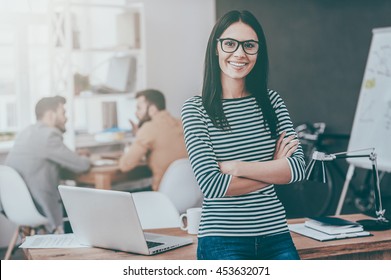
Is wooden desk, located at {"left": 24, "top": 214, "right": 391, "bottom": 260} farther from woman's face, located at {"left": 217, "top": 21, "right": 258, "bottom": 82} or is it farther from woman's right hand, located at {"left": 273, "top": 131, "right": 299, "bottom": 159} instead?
woman's face, located at {"left": 217, "top": 21, "right": 258, "bottom": 82}

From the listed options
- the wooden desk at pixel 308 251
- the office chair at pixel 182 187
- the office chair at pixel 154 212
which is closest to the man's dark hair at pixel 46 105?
the office chair at pixel 182 187

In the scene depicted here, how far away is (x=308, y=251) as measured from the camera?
198 centimetres

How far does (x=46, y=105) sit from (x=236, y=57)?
1955 millimetres

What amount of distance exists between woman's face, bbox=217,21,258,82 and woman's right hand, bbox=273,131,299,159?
0.23 m

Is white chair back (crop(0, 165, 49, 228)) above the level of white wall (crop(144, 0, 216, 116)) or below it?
below

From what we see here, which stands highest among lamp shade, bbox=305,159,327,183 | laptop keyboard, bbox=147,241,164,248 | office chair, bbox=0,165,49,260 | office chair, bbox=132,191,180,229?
lamp shade, bbox=305,159,327,183

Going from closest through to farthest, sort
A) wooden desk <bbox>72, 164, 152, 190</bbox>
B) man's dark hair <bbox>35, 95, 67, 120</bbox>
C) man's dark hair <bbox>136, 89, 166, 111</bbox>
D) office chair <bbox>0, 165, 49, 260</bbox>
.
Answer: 1. office chair <bbox>0, 165, 49, 260</bbox>
2. man's dark hair <bbox>35, 95, 67, 120</bbox>
3. wooden desk <bbox>72, 164, 152, 190</bbox>
4. man's dark hair <bbox>136, 89, 166, 111</bbox>

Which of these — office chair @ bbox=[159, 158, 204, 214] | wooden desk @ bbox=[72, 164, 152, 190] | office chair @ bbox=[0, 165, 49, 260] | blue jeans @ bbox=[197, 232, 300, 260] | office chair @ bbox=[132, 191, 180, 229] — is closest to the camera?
blue jeans @ bbox=[197, 232, 300, 260]

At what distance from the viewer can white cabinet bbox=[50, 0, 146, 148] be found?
4.30 metres

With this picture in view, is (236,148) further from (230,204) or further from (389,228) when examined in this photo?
(389,228)

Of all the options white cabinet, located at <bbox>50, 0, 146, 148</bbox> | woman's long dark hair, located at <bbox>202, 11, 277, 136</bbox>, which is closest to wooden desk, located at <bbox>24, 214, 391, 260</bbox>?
woman's long dark hair, located at <bbox>202, 11, 277, 136</bbox>

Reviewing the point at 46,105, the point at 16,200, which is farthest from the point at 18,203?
the point at 46,105

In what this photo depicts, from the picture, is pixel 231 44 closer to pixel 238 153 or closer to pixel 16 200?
pixel 238 153

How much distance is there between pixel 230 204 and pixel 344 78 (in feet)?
8.11
